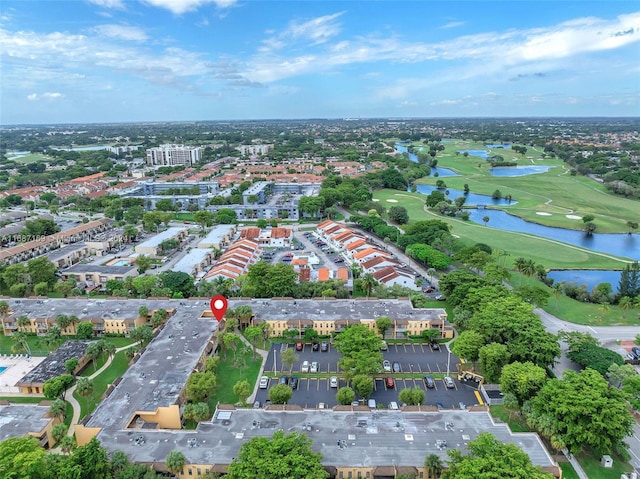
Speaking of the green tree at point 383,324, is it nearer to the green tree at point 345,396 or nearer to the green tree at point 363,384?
the green tree at point 363,384

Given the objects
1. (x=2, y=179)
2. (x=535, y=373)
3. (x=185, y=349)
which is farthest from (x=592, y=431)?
(x=2, y=179)

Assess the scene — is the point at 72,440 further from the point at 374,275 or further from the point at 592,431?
the point at 374,275

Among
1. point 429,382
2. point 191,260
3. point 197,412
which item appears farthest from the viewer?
point 191,260

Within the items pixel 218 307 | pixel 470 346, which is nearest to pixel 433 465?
pixel 470 346

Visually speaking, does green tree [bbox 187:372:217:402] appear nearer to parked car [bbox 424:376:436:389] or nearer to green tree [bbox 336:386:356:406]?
green tree [bbox 336:386:356:406]

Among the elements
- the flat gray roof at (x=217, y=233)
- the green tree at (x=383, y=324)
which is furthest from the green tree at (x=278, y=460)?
the flat gray roof at (x=217, y=233)

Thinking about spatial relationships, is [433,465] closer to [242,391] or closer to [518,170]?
[242,391]
